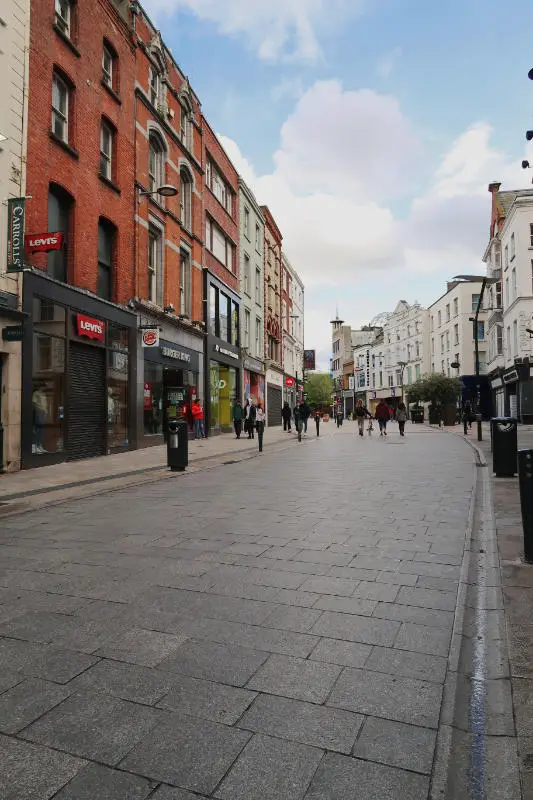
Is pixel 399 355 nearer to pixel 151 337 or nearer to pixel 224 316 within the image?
pixel 224 316

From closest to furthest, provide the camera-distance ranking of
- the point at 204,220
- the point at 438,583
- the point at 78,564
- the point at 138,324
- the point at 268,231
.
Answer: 1. the point at 438,583
2. the point at 78,564
3. the point at 138,324
4. the point at 204,220
5. the point at 268,231

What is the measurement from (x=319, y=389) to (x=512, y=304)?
74.0 metres

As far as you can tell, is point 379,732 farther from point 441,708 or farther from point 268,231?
point 268,231

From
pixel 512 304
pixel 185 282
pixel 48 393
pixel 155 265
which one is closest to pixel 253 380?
pixel 185 282

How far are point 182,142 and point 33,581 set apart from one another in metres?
22.0

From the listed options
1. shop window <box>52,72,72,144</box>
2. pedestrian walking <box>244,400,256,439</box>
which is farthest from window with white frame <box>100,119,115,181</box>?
pedestrian walking <box>244,400,256,439</box>

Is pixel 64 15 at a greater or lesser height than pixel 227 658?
greater

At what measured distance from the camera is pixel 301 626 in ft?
11.1

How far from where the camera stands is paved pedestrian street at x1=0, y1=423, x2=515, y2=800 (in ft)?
6.71

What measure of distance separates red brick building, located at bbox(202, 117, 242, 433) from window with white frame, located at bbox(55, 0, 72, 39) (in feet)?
36.7

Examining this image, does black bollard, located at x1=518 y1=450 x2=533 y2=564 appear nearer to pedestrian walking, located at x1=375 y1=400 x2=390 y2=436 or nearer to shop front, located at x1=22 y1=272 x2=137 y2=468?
shop front, located at x1=22 y1=272 x2=137 y2=468

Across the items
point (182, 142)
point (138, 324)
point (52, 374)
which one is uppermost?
point (182, 142)

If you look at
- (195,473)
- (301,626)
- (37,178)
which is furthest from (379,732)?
(37,178)

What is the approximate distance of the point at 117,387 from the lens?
1680 cm
